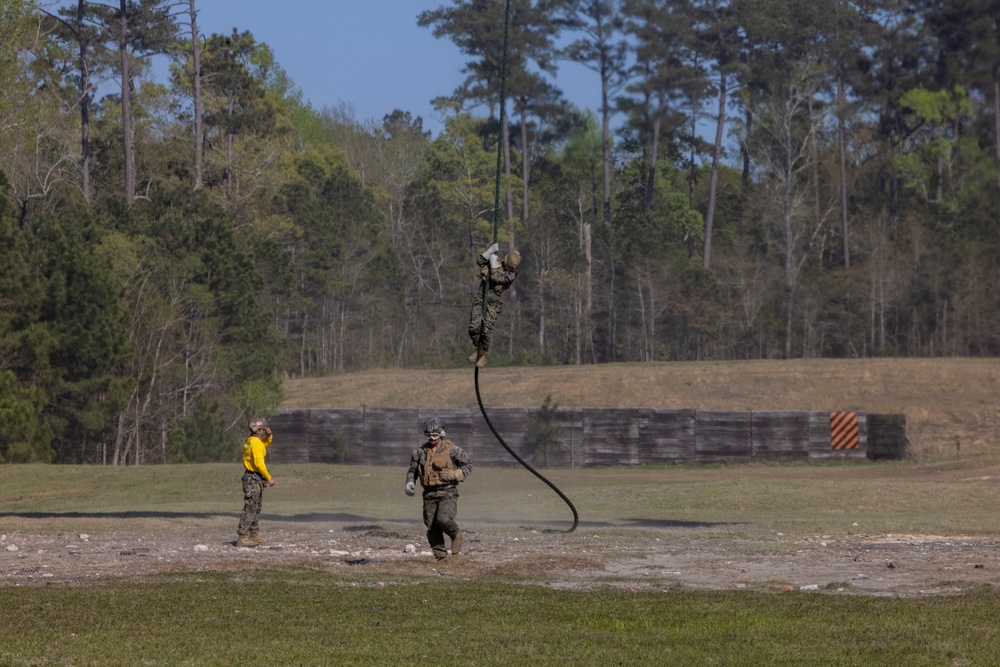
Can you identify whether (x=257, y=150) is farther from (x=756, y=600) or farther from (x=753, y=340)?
(x=756, y=600)

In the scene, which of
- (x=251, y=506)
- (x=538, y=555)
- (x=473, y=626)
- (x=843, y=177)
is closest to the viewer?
(x=473, y=626)

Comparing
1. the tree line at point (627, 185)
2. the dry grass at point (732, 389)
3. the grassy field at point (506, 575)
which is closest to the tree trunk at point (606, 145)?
the tree line at point (627, 185)

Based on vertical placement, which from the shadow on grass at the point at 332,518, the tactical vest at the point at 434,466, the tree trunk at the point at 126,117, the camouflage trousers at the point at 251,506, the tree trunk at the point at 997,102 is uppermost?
the tree trunk at the point at 997,102

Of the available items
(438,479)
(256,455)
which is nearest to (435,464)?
(438,479)

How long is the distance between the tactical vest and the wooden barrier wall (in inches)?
1395

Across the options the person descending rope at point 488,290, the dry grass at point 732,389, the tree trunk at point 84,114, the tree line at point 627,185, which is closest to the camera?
the person descending rope at point 488,290

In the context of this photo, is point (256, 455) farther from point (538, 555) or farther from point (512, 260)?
point (512, 260)

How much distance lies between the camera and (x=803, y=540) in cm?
2381

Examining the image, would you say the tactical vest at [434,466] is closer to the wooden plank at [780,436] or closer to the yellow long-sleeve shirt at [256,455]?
the yellow long-sleeve shirt at [256,455]

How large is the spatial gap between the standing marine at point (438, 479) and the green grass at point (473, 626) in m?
2.38

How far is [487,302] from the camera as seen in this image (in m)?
18.8

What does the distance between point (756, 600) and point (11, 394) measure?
114 ft

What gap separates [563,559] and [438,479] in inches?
84.6

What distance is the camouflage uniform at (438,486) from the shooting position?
1920cm
